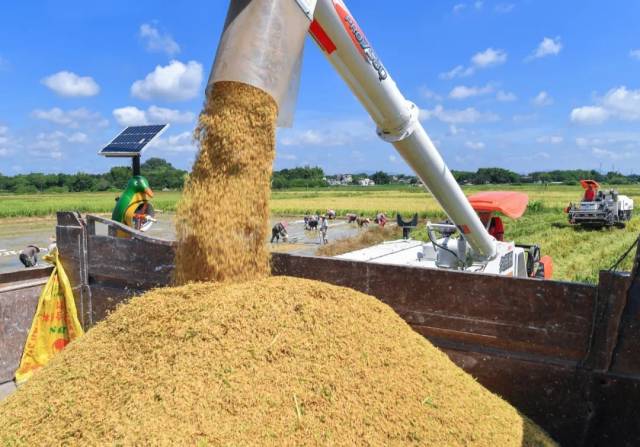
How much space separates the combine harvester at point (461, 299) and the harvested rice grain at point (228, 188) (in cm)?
17

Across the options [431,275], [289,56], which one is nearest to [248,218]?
[289,56]

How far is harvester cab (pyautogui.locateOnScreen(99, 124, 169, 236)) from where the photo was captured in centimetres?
564

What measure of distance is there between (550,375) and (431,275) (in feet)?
2.45

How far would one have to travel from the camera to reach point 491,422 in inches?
90.0

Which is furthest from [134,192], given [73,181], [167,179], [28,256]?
[73,181]

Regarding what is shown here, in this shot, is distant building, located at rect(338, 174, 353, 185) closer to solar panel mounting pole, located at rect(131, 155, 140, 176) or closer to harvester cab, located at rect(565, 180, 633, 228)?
harvester cab, located at rect(565, 180, 633, 228)

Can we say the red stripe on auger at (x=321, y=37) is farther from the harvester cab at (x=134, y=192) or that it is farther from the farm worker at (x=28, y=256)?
the farm worker at (x=28, y=256)

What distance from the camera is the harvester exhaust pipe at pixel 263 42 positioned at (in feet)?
7.97

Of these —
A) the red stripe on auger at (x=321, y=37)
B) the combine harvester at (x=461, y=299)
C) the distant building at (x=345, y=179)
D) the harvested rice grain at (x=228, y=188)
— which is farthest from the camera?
the distant building at (x=345, y=179)

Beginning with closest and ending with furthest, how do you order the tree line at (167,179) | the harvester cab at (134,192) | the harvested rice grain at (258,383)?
the harvested rice grain at (258,383)
the harvester cab at (134,192)
the tree line at (167,179)

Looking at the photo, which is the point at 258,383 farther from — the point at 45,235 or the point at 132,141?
the point at 45,235

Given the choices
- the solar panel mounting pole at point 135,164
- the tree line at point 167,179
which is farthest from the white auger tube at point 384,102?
the tree line at point 167,179

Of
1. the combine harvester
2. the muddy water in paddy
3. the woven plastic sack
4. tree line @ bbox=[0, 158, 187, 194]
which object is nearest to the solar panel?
the woven plastic sack

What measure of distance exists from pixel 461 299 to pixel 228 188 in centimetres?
139
